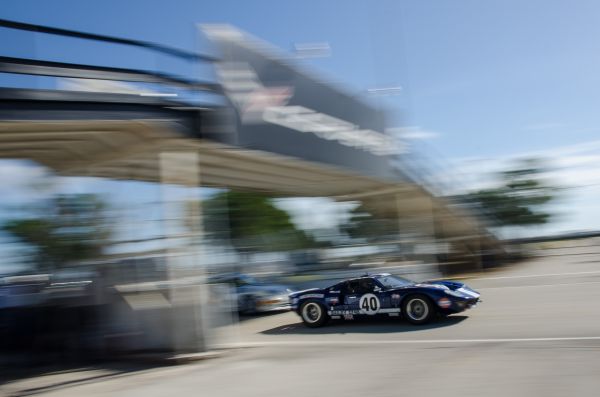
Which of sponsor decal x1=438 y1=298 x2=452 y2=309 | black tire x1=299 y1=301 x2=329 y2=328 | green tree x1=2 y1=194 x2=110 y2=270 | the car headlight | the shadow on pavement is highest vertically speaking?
green tree x1=2 y1=194 x2=110 y2=270

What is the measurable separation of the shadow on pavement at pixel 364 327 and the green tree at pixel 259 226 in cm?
2192

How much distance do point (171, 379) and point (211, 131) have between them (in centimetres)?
419

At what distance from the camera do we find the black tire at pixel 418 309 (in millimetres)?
11180

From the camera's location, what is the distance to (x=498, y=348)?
8.33 metres

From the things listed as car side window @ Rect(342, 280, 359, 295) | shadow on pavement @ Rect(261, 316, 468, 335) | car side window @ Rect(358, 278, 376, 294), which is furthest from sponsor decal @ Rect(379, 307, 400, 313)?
car side window @ Rect(342, 280, 359, 295)

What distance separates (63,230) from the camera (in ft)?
58.0

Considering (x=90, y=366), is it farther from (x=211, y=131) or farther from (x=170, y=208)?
(x=211, y=131)

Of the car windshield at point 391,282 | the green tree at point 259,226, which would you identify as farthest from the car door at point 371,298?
the green tree at point 259,226

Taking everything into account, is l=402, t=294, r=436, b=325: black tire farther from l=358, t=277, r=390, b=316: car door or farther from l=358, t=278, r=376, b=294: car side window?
l=358, t=278, r=376, b=294: car side window

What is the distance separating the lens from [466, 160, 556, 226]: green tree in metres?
39.7

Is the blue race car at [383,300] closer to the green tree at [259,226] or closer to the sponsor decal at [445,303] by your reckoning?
the sponsor decal at [445,303]

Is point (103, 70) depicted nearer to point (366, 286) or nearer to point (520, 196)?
point (366, 286)

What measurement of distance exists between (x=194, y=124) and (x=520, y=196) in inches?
1381

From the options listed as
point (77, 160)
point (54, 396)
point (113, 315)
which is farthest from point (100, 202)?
point (54, 396)
